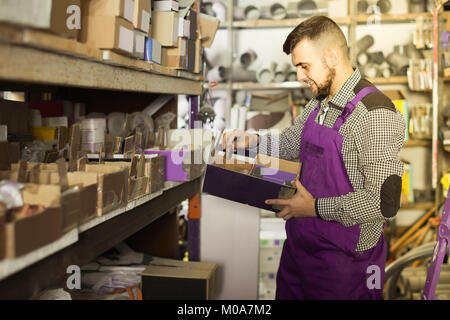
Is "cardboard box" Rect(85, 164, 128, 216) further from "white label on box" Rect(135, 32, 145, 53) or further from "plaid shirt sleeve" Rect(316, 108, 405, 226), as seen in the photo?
"plaid shirt sleeve" Rect(316, 108, 405, 226)

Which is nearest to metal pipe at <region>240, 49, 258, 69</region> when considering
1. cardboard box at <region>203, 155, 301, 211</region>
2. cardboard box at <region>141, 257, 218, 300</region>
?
cardboard box at <region>203, 155, 301, 211</region>

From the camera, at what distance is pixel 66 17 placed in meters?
1.25

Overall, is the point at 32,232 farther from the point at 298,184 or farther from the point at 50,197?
the point at 298,184

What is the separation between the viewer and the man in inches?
68.2

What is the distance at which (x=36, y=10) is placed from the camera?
98cm

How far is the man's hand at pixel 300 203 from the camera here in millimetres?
1872

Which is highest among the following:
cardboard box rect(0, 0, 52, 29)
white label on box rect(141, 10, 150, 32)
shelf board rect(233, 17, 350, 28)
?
shelf board rect(233, 17, 350, 28)

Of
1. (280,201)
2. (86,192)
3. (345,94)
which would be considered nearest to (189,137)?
(280,201)

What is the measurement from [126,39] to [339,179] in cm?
98

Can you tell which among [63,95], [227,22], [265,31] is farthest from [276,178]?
[265,31]

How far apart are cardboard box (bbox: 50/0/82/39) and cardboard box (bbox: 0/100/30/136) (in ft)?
2.15

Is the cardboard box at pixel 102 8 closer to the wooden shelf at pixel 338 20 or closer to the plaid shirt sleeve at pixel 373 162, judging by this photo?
the plaid shirt sleeve at pixel 373 162

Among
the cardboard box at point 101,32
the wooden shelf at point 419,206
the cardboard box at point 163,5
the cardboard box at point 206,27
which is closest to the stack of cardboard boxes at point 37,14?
the cardboard box at point 101,32

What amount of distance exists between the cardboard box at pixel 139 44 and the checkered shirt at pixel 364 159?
803 millimetres
